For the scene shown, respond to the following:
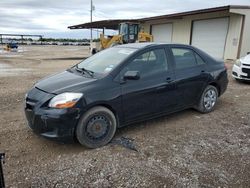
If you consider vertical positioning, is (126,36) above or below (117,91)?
above

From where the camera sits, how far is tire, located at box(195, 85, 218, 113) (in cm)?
492

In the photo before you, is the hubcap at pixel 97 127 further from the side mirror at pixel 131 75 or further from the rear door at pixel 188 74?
the rear door at pixel 188 74

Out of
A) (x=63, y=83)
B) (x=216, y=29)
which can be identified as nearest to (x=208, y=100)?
(x=63, y=83)

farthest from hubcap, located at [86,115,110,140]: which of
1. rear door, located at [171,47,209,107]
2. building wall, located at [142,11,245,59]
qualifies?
building wall, located at [142,11,245,59]

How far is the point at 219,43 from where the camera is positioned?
17.2 metres

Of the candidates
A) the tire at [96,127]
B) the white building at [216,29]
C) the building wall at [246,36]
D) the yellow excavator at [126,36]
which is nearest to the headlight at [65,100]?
the tire at [96,127]

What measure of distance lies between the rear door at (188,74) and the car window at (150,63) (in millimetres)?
293

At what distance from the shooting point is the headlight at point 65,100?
3186 millimetres

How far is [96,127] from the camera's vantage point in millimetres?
3479

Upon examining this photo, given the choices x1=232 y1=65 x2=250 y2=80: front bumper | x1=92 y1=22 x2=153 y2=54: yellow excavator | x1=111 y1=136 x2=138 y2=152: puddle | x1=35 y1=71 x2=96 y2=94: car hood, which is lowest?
x1=111 y1=136 x2=138 y2=152: puddle

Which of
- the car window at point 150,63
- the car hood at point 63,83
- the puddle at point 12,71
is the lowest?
the puddle at point 12,71

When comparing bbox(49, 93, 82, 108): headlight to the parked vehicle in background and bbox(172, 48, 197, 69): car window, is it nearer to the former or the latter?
bbox(172, 48, 197, 69): car window

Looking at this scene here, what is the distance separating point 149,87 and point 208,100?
1827mm

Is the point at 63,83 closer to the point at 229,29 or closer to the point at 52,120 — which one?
the point at 52,120
